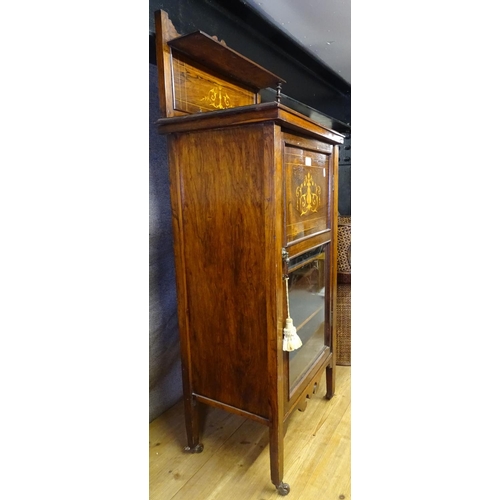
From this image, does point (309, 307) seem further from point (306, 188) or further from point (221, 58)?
point (221, 58)

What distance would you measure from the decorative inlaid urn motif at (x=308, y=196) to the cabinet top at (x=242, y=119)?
19cm

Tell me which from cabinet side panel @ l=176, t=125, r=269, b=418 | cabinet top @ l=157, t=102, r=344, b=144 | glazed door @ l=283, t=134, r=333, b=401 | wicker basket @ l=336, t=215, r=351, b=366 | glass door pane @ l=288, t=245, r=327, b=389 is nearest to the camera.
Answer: cabinet top @ l=157, t=102, r=344, b=144

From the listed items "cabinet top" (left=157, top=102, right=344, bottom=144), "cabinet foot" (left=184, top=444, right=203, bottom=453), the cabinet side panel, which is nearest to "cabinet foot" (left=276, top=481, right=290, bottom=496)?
the cabinet side panel

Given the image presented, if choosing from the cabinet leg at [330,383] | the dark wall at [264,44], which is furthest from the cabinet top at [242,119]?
the cabinet leg at [330,383]

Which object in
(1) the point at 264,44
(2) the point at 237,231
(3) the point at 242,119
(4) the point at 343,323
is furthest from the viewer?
(4) the point at 343,323

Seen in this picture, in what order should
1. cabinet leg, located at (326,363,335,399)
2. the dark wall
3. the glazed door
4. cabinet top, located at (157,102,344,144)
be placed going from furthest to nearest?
cabinet leg, located at (326,363,335,399), the dark wall, the glazed door, cabinet top, located at (157,102,344,144)

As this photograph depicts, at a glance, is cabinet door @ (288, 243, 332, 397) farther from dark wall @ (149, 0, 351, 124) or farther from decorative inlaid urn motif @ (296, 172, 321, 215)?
dark wall @ (149, 0, 351, 124)

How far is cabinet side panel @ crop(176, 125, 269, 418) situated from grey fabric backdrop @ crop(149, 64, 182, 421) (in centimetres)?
29

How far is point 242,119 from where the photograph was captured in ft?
4.21

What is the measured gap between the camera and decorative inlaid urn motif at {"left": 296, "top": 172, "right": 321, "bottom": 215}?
1.52m

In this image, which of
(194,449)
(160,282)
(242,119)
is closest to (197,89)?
(242,119)

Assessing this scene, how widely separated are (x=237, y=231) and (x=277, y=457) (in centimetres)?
82

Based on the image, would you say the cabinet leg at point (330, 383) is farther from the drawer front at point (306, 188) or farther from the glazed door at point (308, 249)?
the drawer front at point (306, 188)
